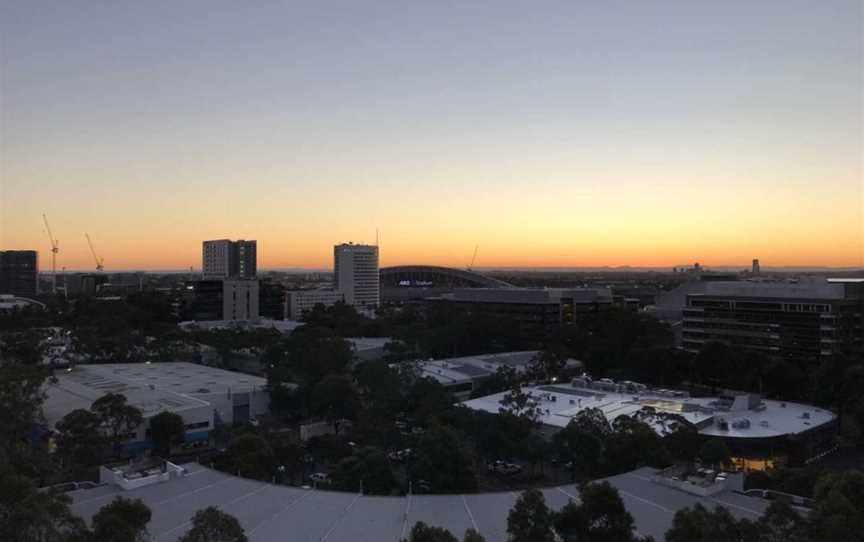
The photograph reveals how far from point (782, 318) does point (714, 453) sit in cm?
1748

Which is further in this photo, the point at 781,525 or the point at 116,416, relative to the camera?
the point at 116,416

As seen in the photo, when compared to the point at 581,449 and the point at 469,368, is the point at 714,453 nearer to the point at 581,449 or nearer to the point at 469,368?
the point at 581,449

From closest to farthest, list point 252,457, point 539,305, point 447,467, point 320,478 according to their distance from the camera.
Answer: point 447,467, point 252,457, point 320,478, point 539,305

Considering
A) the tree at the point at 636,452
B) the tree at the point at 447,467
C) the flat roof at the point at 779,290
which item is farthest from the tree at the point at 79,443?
the flat roof at the point at 779,290

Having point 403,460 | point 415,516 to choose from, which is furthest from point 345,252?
point 415,516

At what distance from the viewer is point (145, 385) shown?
21.7 meters

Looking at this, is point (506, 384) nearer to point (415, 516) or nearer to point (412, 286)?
point (415, 516)

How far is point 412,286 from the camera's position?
83.8 m

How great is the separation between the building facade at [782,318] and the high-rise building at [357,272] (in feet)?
126

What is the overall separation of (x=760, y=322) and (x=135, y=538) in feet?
86.7

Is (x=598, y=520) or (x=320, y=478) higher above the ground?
(x=598, y=520)

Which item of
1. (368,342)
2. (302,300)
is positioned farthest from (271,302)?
(368,342)

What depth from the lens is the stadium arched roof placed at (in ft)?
273

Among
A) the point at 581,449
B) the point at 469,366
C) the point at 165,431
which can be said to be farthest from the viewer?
the point at 469,366
